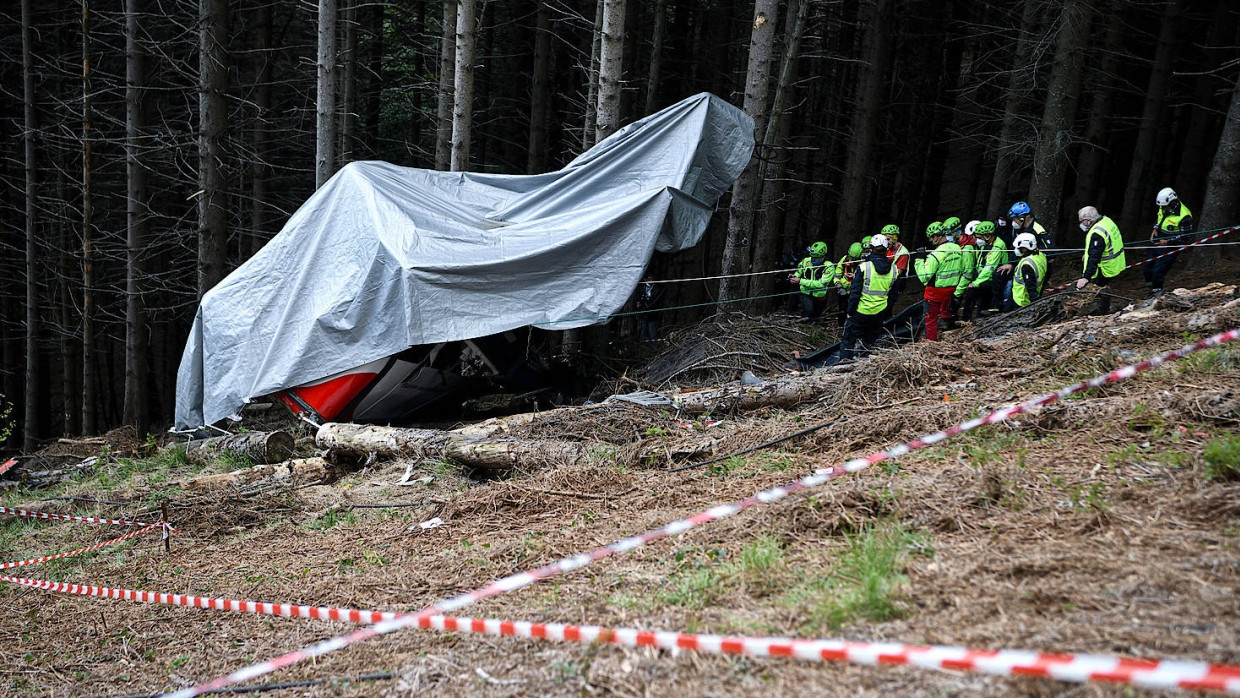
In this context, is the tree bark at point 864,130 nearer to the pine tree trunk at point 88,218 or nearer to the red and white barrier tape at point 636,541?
the red and white barrier tape at point 636,541

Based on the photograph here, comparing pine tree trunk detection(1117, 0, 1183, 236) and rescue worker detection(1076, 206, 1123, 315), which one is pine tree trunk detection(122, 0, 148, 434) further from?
pine tree trunk detection(1117, 0, 1183, 236)

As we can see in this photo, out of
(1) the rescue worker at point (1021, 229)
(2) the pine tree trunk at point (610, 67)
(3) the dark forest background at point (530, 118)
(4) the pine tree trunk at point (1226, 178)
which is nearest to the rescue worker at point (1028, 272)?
(1) the rescue worker at point (1021, 229)

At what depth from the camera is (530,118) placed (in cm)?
2009

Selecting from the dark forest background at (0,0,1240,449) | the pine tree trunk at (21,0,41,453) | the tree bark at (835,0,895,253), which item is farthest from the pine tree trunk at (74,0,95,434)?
the tree bark at (835,0,895,253)

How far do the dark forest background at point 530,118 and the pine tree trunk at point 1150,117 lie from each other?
66 mm

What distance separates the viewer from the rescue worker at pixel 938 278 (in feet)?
34.7

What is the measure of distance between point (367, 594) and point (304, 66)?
69.9 ft

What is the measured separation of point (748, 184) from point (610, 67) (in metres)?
2.58

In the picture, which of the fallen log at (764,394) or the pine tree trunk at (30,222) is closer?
the fallen log at (764,394)

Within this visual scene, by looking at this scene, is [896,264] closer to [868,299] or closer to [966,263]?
[966,263]

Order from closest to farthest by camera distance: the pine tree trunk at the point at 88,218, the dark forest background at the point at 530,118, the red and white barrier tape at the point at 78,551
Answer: the red and white barrier tape at the point at 78,551 < the dark forest background at the point at 530,118 < the pine tree trunk at the point at 88,218

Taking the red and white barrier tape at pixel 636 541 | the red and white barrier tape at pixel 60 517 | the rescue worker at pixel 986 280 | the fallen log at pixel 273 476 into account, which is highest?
the rescue worker at pixel 986 280

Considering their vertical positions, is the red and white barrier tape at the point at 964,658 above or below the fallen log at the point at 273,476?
above

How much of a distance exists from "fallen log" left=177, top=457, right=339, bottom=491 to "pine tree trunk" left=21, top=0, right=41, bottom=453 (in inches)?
404
